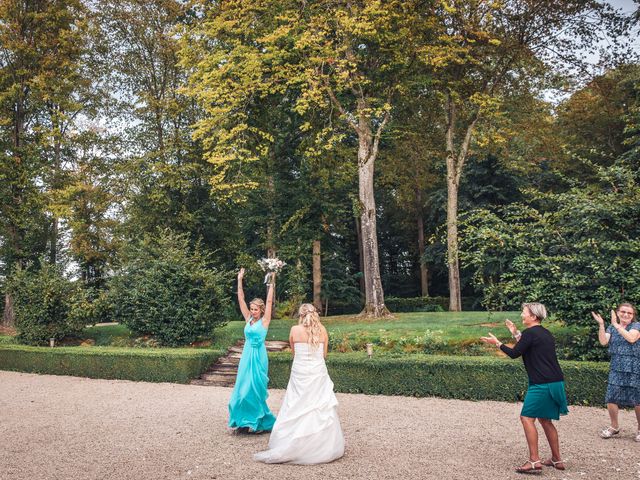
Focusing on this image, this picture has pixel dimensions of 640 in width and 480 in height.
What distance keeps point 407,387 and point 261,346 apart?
4.01m

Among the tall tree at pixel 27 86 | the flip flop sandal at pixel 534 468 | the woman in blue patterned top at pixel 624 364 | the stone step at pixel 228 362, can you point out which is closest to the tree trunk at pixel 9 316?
the tall tree at pixel 27 86

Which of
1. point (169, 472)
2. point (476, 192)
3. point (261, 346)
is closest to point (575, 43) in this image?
point (476, 192)

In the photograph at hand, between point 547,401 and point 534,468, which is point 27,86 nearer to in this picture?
point 547,401

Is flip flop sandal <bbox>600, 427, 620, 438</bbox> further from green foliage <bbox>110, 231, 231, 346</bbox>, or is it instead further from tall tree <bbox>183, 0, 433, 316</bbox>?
green foliage <bbox>110, 231, 231, 346</bbox>

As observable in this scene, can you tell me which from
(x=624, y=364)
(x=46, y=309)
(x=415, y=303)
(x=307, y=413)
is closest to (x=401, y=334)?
(x=624, y=364)

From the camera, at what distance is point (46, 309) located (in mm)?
16953

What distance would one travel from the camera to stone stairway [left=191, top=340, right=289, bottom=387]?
12414 mm

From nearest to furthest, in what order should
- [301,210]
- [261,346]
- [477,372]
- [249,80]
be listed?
[261,346], [477,372], [249,80], [301,210]

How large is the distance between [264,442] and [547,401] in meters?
3.80

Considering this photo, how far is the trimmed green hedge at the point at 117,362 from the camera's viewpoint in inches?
504

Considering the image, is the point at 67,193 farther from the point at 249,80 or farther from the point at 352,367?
the point at 352,367

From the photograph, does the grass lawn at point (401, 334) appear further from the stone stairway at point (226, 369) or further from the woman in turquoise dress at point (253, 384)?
the woman in turquoise dress at point (253, 384)

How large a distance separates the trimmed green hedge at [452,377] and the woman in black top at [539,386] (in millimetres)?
3951

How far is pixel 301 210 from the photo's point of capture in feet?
73.9
